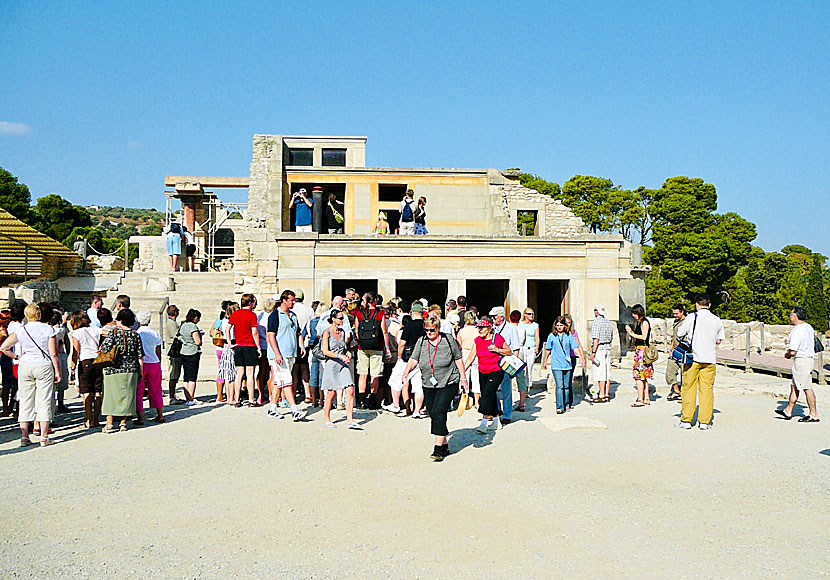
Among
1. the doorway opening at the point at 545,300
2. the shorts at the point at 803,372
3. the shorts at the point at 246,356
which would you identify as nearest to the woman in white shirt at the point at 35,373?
the shorts at the point at 246,356

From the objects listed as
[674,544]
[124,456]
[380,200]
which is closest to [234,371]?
[124,456]

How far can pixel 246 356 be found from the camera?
1013cm

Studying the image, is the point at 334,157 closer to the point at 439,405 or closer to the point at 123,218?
the point at 439,405

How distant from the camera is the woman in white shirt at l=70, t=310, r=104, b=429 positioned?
28.0 feet

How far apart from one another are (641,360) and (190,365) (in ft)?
24.0

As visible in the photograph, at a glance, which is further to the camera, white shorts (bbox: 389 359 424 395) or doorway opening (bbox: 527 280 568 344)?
doorway opening (bbox: 527 280 568 344)

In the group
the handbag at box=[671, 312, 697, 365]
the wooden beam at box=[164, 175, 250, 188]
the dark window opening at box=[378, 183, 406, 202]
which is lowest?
the handbag at box=[671, 312, 697, 365]

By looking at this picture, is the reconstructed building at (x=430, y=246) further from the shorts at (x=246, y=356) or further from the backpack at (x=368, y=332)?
the backpack at (x=368, y=332)

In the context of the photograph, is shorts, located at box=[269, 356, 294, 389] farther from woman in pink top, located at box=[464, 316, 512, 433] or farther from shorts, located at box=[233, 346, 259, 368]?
woman in pink top, located at box=[464, 316, 512, 433]

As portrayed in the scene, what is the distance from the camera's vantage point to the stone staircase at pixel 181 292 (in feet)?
59.3

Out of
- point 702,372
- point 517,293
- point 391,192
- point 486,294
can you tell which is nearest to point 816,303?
point 486,294

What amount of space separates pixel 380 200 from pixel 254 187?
17.1ft

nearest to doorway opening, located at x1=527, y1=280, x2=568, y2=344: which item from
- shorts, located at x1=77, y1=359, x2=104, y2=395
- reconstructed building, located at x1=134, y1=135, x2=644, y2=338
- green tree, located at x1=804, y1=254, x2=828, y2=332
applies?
reconstructed building, located at x1=134, y1=135, x2=644, y2=338

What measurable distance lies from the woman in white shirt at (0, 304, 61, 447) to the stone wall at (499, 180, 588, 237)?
18.9m
